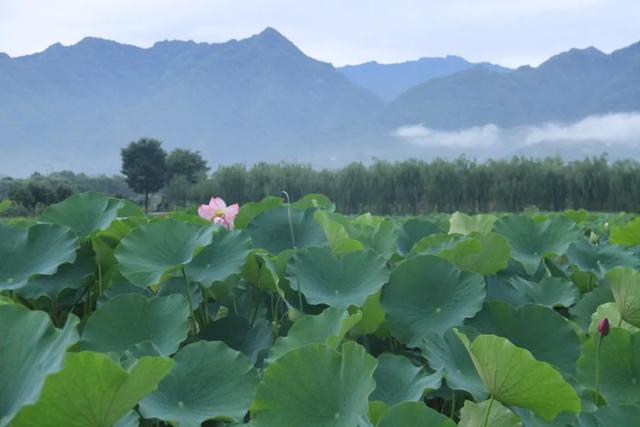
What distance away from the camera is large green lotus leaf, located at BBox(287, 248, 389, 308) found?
0.72 metres

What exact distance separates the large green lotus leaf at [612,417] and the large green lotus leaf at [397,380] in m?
0.12

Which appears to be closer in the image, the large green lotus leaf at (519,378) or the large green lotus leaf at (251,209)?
the large green lotus leaf at (519,378)

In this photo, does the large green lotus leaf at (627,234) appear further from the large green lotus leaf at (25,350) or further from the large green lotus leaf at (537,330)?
the large green lotus leaf at (25,350)

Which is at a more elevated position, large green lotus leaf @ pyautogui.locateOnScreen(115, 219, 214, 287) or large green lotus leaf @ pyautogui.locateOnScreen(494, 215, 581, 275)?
large green lotus leaf @ pyautogui.locateOnScreen(115, 219, 214, 287)

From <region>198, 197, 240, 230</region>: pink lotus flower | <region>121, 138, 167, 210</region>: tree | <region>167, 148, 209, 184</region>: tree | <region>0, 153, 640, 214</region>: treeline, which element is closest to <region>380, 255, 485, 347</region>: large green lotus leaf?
<region>198, 197, 240, 230</region>: pink lotus flower

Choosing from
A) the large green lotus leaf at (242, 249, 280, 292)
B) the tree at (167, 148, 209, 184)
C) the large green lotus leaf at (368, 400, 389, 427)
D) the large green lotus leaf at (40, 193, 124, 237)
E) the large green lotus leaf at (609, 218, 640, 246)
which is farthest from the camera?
the tree at (167, 148, 209, 184)

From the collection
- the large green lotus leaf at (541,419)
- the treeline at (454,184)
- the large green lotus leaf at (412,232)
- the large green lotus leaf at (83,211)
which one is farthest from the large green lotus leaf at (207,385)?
the treeline at (454,184)

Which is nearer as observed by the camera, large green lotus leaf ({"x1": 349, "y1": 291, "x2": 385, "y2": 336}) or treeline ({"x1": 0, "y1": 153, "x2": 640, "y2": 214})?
large green lotus leaf ({"x1": 349, "y1": 291, "x2": 385, "y2": 336})

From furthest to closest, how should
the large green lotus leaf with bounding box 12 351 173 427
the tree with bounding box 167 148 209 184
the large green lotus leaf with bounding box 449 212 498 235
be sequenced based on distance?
the tree with bounding box 167 148 209 184, the large green lotus leaf with bounding box 449 212 498 235, the large green lotus leaf with bounding box 12 351 173 427

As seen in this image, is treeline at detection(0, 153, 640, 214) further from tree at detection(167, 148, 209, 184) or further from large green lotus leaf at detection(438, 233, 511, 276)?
large green lotus leaf at detection(438, 233, 511, 276)

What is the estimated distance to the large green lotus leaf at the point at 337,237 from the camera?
849 mm

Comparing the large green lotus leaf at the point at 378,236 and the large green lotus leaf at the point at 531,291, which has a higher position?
the large green lotus leaf at the point at 378,236

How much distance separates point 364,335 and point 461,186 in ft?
115

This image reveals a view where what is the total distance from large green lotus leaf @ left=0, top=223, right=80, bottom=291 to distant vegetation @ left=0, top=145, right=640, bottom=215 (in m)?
33.5
